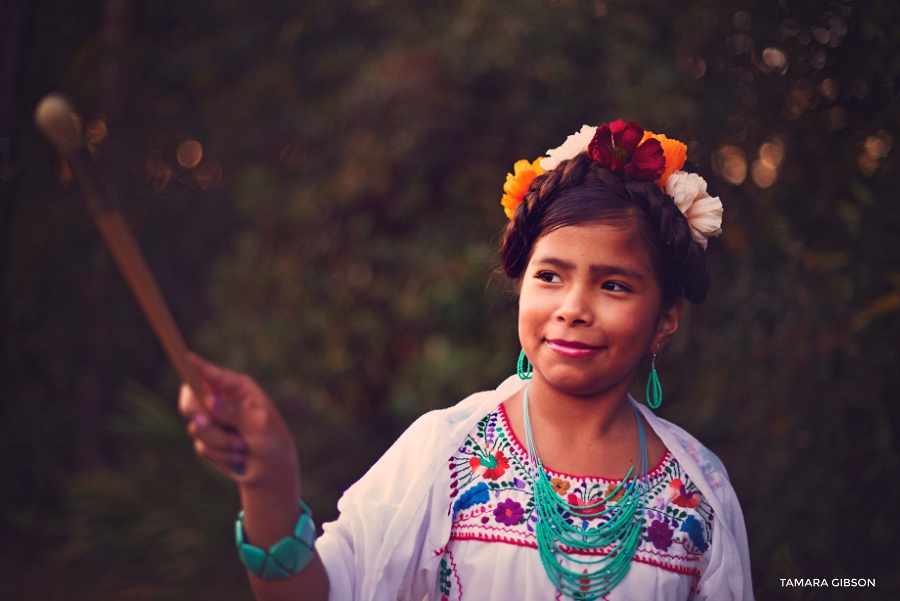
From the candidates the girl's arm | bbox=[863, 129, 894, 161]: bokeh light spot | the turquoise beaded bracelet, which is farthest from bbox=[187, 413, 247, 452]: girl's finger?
bbox=[863, 129, 894, 161]: bokeh light spot

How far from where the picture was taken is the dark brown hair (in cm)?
153

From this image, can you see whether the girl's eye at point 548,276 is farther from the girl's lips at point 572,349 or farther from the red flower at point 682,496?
the red flower at point 682,496

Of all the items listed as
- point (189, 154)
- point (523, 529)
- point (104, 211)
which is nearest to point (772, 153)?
point (523, 529)

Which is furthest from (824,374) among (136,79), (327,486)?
(136,79)

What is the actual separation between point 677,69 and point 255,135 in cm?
260

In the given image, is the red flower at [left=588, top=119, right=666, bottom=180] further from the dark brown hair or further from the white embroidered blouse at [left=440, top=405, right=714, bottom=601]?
the white embroidered blouse at [left=440, top=405, right=714, bottom=601]

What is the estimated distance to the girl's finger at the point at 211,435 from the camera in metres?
0.98

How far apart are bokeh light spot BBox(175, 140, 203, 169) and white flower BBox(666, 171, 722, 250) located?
152 inches

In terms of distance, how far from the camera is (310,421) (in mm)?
3432

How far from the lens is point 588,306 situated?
1463 millimetres

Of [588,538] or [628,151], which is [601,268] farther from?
[588,538]

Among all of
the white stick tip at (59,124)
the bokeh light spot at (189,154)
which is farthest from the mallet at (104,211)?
the bokeh light spot at (189,154)

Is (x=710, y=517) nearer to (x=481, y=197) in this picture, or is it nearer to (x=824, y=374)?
(x=824, y=374)

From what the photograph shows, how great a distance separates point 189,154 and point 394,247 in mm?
2082
